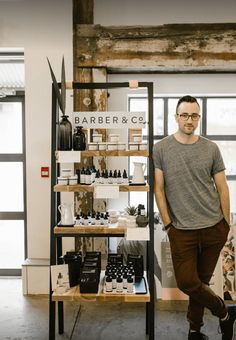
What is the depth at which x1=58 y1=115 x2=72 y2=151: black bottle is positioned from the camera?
271 centimetres

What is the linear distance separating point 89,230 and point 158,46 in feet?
6.53

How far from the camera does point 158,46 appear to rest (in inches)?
144

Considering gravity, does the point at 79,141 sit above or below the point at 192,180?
above

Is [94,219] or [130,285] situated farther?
[94,219]

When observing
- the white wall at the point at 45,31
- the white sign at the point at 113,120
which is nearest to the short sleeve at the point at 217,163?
the white sign at the point at 113,120

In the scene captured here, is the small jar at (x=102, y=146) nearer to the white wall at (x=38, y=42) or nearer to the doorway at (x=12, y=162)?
the white wall at (x=38, y=42)

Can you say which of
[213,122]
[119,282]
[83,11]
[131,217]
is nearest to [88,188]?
[131,217]

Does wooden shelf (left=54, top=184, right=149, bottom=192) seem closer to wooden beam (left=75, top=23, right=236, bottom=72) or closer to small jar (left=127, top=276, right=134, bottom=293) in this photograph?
small jar (left=127, top=276, right=134, bottom=293)

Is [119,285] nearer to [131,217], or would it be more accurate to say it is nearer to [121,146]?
[131,217]

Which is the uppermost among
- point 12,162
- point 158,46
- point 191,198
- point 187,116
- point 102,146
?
point 158,46

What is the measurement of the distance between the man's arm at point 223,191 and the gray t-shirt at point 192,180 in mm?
33

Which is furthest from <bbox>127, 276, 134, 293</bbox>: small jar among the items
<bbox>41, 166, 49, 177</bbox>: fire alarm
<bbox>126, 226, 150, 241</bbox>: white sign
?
<bbox>41, 166, 49, 177</bbox>: fire alarm

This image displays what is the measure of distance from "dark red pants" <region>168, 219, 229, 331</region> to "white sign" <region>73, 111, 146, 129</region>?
2.66ft

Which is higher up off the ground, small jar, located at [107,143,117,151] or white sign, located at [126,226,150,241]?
small jar, located at [107,143,117,151]
